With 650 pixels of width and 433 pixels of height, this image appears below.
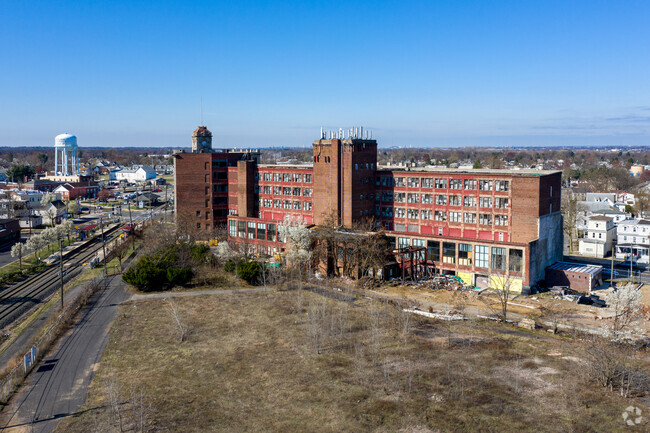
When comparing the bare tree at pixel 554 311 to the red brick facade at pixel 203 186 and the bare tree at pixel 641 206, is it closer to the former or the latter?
the red brick facade at pixel 203 186

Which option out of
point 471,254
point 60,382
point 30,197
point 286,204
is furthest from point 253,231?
point 30,197

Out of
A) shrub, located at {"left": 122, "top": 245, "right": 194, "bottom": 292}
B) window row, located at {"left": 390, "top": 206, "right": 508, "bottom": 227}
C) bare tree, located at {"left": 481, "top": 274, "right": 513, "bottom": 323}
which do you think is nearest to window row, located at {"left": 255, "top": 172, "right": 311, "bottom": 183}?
window row, located at {"left": 390, "top": 206, "right": 508, "bottom": 227}

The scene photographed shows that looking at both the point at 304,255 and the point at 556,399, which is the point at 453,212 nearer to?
the point at 304,255

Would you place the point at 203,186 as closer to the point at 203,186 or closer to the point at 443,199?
the point at 203,186

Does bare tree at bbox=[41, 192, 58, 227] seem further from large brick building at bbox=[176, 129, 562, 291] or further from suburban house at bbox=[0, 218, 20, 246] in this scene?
large brick building at bbox=[176, 129, 562, 291]

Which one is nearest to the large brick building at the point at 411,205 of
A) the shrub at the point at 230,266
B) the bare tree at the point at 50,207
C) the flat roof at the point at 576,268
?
the flat roof at the point at 576,268

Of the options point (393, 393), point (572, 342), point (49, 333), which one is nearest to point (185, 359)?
point (49, 333)
